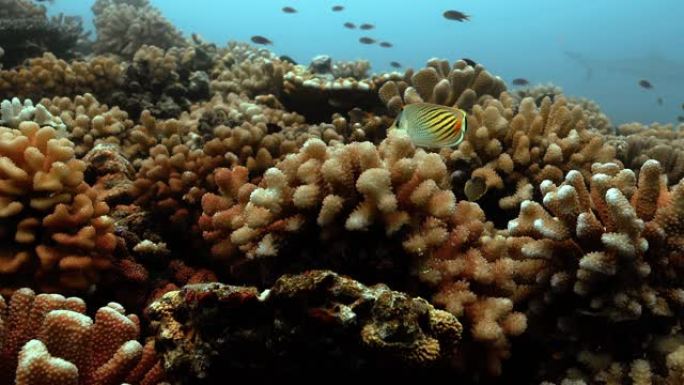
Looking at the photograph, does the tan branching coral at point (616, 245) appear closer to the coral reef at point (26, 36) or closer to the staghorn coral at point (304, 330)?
the staghorn coral at point (304, 330)

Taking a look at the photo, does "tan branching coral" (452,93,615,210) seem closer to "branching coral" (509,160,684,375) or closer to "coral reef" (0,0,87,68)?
"branching coral" (509,160,684,375)

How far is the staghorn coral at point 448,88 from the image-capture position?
4.55m

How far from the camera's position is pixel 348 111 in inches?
215

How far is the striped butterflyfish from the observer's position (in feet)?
9.70

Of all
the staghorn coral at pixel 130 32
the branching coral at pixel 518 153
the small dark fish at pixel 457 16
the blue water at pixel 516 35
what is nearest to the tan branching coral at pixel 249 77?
the staghorn coral at pixel 130 32

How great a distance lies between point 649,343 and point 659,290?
261 mm

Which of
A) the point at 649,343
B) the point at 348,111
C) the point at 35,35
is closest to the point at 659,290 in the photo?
the point at 649,343

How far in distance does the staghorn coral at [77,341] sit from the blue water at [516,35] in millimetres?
68682

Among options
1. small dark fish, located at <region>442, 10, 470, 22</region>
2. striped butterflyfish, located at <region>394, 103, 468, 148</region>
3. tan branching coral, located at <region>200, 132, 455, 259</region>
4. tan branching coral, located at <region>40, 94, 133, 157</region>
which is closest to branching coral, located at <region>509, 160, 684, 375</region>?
tan branching coral, located at <region>200, 132, 455, 259</region>

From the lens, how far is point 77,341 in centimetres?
198

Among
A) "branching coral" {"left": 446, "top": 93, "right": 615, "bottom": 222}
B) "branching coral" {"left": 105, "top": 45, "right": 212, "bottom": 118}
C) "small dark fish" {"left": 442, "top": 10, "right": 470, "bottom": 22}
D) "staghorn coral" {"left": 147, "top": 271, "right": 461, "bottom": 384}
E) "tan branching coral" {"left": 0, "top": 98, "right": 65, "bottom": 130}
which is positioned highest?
"staghorn coral" {"left": 147, "top": 271, "right": 461, "bottom": 384}

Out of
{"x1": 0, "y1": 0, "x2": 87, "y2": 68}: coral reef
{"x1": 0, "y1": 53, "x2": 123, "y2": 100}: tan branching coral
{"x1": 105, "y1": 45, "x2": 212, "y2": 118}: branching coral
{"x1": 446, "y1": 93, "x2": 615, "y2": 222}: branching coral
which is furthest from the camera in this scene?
{"x1": 0, "y1": 0, "x2": 87, "y2": 68}: coral reef

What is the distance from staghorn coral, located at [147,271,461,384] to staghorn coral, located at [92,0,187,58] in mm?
9148

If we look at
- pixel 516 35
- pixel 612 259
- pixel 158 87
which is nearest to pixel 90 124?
pixel 158 87
